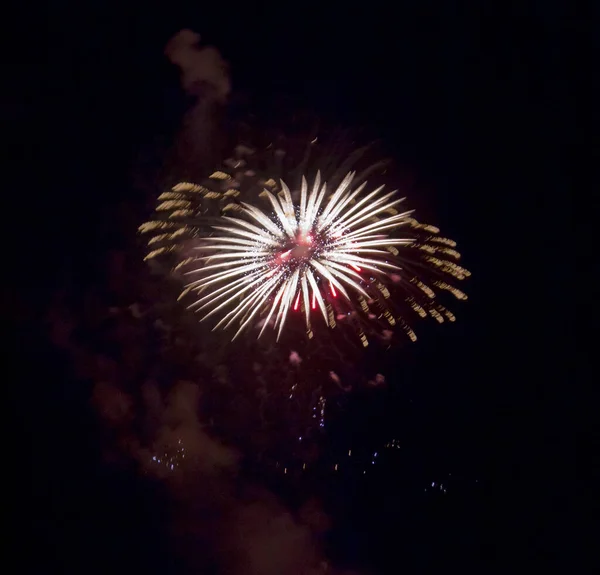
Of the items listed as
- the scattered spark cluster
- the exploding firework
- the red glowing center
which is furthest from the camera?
the scattered spark cluster

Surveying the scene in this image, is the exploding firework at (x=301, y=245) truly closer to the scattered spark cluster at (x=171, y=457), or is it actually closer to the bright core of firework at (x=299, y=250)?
the bright core of firework at (x=299, y=250)

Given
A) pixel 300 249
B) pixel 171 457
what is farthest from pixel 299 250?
pixel 171 457

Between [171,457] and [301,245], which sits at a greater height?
[301,245]

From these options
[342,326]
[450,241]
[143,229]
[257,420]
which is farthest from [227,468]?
[450,241]

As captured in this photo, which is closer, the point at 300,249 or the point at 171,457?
the point at 300,249

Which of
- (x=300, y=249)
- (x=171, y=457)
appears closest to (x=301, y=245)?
(x=300, y=249)

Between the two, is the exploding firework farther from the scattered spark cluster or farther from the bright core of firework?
the scattered spark cluster

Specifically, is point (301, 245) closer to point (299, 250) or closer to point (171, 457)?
point (299, 250)

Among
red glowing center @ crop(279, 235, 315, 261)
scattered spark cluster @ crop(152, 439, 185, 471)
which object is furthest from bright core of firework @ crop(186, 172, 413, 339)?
scattered spark cluster @ crop(152, 439, 185, 471)
